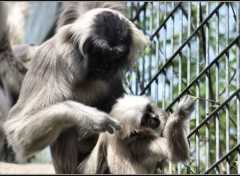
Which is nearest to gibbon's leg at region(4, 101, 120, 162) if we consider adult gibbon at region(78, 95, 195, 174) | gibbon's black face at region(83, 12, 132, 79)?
adult gibbon at region(78, 95, 195, 174)

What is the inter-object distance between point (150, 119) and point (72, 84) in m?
0.93

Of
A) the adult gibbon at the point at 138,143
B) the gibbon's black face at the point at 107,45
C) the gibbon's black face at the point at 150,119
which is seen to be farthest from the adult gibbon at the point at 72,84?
the gibbon's black face at the point at 150,119

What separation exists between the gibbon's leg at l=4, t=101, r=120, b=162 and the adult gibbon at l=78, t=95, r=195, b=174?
0.32 m

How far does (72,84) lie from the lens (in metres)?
7.76

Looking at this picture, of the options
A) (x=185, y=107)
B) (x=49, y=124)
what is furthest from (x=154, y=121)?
(x=49, y=124)

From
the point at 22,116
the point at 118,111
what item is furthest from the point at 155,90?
the point at 22,116

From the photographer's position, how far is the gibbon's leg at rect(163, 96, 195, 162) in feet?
23.5

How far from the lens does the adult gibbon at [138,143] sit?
7.25 meters

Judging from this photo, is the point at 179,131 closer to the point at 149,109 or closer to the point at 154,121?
the point at 154,121

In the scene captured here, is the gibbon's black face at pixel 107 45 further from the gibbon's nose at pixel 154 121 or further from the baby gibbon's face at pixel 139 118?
the gibbon's nose at pixel 154 121

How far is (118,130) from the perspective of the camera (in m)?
7.48

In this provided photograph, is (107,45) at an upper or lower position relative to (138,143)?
upper

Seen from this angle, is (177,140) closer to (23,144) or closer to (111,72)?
(111,72)

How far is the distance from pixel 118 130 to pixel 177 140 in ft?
2.08
